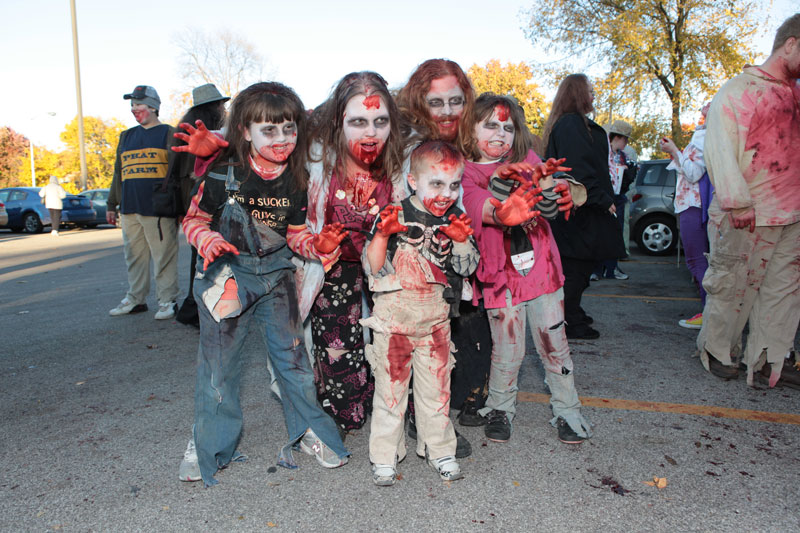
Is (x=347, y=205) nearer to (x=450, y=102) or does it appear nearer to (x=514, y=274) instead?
(x=450, y=102)

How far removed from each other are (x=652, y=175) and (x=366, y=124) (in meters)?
9.43

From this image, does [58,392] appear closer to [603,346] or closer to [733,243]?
[603,346]

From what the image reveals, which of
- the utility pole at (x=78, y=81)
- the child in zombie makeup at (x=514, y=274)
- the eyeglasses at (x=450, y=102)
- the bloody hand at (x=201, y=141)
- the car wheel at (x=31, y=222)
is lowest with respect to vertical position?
the car wheel at (x=31, y=222)

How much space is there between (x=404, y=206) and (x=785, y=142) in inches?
107

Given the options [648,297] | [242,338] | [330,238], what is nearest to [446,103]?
[330,238]

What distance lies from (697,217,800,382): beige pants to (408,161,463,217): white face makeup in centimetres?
241

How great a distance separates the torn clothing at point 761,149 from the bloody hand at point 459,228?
2207 millimetres

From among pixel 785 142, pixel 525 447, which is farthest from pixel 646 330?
pixel 525 447

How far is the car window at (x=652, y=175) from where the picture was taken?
10670 millimetres

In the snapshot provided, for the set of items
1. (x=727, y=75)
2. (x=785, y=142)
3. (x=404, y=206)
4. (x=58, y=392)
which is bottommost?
(x=58, y=392)

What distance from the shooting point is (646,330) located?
17.7ft

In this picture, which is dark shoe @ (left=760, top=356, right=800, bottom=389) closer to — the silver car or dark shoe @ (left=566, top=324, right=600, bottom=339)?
dark shoe @ (left=566, top=324, right=600, bottom=339)

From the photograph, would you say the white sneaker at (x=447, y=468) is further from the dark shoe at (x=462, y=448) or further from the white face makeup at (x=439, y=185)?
the white face makeup at (x=439, y=185)

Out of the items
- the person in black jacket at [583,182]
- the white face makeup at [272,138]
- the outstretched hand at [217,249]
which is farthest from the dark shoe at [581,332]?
the outstretched hand at [217,249]
